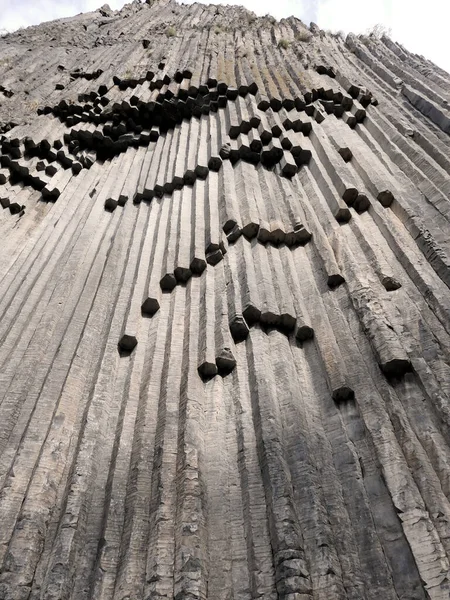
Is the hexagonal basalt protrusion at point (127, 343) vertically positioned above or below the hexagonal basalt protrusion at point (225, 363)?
below

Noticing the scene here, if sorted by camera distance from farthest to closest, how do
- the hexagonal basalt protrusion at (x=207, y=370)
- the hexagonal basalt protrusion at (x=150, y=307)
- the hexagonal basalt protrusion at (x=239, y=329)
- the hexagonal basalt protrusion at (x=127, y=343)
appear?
the hexagonal basalt protrusion at (x=150, y=307)
the hexagonal basalt protrusion at (x=127, y=343)
the hexagonal basalt protrusion at (x=239, y=329)
the hexagonal basalt protrusion at (x=207, y=370)

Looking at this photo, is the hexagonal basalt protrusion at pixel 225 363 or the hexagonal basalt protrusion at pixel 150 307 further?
the hexagonal basalt protrusion at pixel 150 307

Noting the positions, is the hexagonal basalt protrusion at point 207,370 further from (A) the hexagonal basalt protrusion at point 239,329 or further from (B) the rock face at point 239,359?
(A) the hexagonal basalt protrusion at point 239,329

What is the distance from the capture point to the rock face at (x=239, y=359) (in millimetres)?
2305

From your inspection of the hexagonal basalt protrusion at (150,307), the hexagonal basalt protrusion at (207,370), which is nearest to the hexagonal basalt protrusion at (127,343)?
the hexagonal basalt protrusion at (150,307)

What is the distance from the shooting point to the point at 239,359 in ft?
11.2

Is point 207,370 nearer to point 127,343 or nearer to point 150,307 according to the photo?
point 127,343

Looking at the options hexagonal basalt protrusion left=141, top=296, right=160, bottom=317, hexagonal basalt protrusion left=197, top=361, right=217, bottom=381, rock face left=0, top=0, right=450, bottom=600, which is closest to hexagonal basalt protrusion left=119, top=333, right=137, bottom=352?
rock face left=0, top=0, right=450, bottom=600

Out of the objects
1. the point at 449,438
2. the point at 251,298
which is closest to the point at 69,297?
the point at 251,298

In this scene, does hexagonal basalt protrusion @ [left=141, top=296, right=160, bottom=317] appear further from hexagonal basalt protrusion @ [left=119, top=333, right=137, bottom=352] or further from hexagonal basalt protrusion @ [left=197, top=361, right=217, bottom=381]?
hexagonal basalt protrusion @ [left=197, top=361, right=217, bottom=381]

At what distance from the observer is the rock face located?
90.7 inches

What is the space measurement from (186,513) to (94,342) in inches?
69.0

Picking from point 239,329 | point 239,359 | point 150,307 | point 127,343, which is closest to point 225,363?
point 239,359

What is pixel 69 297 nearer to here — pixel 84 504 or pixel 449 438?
pixel 84 504
